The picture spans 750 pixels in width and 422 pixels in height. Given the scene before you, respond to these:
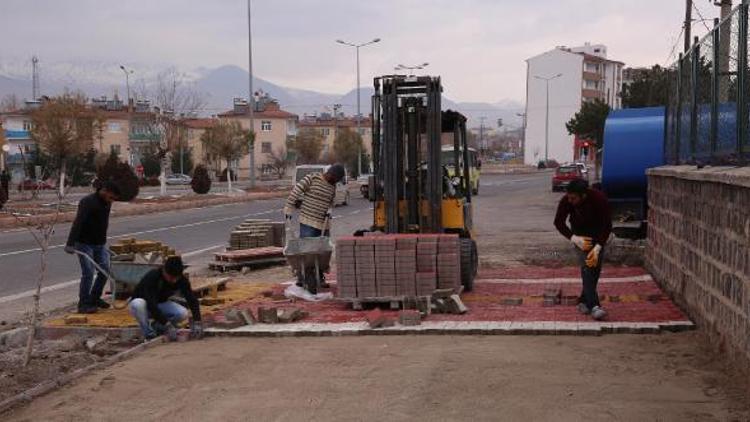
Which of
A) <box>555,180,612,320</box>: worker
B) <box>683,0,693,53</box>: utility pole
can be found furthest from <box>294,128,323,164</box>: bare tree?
<box>555,180,612,320</box>: worker

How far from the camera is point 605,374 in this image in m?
6.45

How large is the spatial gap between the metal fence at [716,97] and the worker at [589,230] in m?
1.17

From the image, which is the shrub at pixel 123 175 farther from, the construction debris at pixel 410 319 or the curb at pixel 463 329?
the construction debris at pixel 410 319

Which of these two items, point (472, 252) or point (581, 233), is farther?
point (472, 252)

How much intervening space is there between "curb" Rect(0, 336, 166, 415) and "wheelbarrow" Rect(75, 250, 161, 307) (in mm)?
1673

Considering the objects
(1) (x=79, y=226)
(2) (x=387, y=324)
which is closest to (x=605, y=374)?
(2) (x=387, y=324)

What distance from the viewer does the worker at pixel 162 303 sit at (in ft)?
27.4

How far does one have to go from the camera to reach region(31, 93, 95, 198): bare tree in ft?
126

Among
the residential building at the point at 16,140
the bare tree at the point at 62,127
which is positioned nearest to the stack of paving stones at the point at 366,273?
the bare tree at the point at 62,127

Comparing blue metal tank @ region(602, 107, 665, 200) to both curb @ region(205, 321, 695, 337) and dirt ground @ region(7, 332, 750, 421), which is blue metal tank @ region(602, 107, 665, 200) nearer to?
curb @ region(205, 321, 695, 337)

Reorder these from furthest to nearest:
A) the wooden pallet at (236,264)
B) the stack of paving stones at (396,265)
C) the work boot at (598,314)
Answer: the wooden pallet at (236,264) < the stack of paving stones at (396,265) < the work boot at (598,314)

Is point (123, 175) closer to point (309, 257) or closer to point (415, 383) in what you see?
point (309, 257)

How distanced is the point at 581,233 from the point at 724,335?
2.53 meters

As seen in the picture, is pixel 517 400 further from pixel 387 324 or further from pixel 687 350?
pixel 387 324
